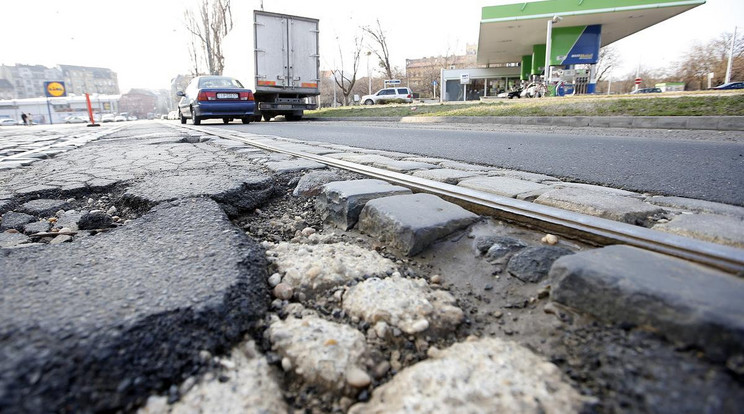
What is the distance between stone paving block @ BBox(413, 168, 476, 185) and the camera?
2.64 metres

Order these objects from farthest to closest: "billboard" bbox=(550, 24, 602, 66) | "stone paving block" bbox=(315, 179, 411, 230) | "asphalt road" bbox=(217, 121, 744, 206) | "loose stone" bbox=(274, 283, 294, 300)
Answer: "billboard" bbox=(550, 24, 602, 66) → "asphalt road" bbox=(217, 121, 744, 206) → "stone paving block" bbox=(315, 179, 411, 230) → "loose stone" bbox=(274, 283, 294, 300)

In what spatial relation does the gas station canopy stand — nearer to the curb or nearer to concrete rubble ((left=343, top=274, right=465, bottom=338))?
the curb

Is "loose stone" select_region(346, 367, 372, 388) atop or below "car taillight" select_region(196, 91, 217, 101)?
below

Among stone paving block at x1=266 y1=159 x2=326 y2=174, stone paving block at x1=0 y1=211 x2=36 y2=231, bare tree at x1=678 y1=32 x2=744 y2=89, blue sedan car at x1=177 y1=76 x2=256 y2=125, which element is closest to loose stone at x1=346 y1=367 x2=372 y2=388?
stone paving block at x1=0 y1=211 x2=36 y2=231

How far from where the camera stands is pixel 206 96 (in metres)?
12.5

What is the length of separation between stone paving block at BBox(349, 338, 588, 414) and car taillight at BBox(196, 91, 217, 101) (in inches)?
524

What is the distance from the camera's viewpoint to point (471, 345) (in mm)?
980

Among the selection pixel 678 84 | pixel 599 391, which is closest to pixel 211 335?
pixel 599 391

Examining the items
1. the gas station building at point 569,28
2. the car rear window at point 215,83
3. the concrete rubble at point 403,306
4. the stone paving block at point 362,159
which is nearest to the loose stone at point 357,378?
the concrete rubble at point 403,306

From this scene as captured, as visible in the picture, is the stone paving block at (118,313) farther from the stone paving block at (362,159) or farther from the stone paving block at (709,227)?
the stone paving block at (362,159)

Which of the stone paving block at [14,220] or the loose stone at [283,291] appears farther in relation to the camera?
the stone paving block at [14,220]

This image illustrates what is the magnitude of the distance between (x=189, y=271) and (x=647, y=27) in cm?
2835

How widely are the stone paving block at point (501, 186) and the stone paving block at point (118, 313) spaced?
136 cm

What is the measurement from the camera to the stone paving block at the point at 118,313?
2.55 feet
